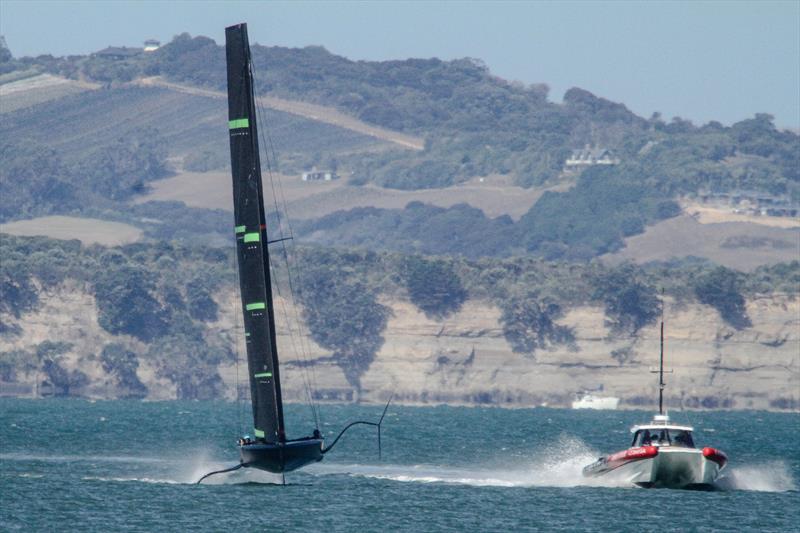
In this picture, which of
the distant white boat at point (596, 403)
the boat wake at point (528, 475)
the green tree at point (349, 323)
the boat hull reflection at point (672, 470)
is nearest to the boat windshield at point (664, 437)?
the boat hull reflection at point (672, 470)

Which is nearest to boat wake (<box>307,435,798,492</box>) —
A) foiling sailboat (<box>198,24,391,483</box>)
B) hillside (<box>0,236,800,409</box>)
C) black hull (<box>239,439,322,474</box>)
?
black hull (<box>239,439,322,474</box>)

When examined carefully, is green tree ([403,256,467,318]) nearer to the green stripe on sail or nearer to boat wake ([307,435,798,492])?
boat wake ([307,435,798,492])

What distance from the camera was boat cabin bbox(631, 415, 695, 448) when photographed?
56750mm

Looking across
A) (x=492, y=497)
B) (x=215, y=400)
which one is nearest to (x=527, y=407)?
(x=215, y=400)

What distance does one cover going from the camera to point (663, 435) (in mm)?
57000

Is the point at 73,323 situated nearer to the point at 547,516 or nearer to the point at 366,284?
the point at 366,284

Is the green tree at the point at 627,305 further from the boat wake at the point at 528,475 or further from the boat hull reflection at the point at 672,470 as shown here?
the boat hull reflection at the point at 672,470

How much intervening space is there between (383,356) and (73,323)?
92.9 ft

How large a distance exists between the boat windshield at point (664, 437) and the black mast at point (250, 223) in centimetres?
1119

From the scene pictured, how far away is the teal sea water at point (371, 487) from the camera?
48.8 meters

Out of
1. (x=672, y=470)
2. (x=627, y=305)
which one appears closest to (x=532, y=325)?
(x=627, y=305)

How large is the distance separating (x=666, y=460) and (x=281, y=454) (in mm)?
11628

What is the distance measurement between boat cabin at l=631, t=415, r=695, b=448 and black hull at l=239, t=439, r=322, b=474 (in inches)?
397

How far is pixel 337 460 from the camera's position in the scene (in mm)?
73250
